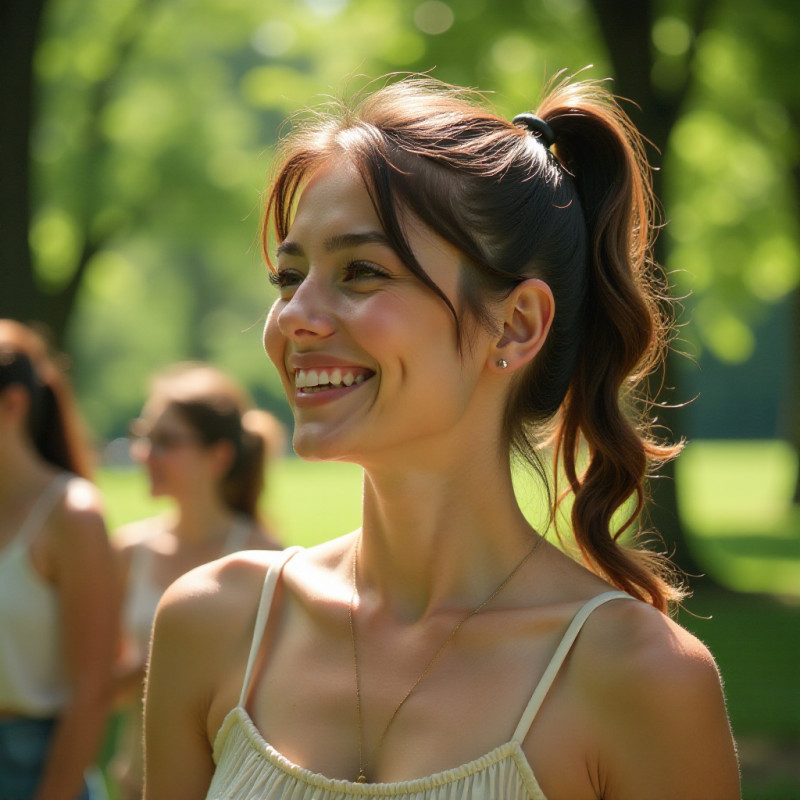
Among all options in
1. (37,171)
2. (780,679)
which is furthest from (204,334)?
(780,679)

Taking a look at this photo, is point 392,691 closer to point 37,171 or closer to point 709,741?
point 709,741

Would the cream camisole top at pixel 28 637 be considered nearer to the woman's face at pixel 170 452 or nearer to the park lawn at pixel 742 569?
the woman's face at pixel 170 452

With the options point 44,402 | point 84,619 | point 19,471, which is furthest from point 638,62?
point 84,619

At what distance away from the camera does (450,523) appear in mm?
2350

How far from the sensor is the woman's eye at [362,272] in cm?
220

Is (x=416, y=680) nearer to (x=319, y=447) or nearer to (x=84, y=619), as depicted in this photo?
(x=319, y=447)

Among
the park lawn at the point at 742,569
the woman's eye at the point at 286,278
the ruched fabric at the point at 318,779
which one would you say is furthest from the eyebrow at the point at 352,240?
the park lawn at the point at 742,569

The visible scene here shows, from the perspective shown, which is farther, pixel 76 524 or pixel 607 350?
pixel 76 524

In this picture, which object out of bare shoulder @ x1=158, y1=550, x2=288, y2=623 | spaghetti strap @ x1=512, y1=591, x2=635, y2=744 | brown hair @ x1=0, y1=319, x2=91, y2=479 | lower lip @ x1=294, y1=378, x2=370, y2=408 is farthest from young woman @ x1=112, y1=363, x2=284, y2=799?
spaghetti strap @ x1=512, y1=591, x2=635, y2=744

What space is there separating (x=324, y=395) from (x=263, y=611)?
A: 1.61 feet

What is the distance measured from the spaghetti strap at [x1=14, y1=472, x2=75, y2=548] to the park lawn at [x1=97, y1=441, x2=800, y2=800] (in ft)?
5.34

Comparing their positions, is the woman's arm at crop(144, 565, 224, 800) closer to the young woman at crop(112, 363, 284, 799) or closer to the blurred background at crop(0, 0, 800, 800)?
the blurred background at crop(0, 0, 800, 800)

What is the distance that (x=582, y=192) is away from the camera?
253 cm

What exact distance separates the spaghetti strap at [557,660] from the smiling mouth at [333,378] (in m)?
0.59
